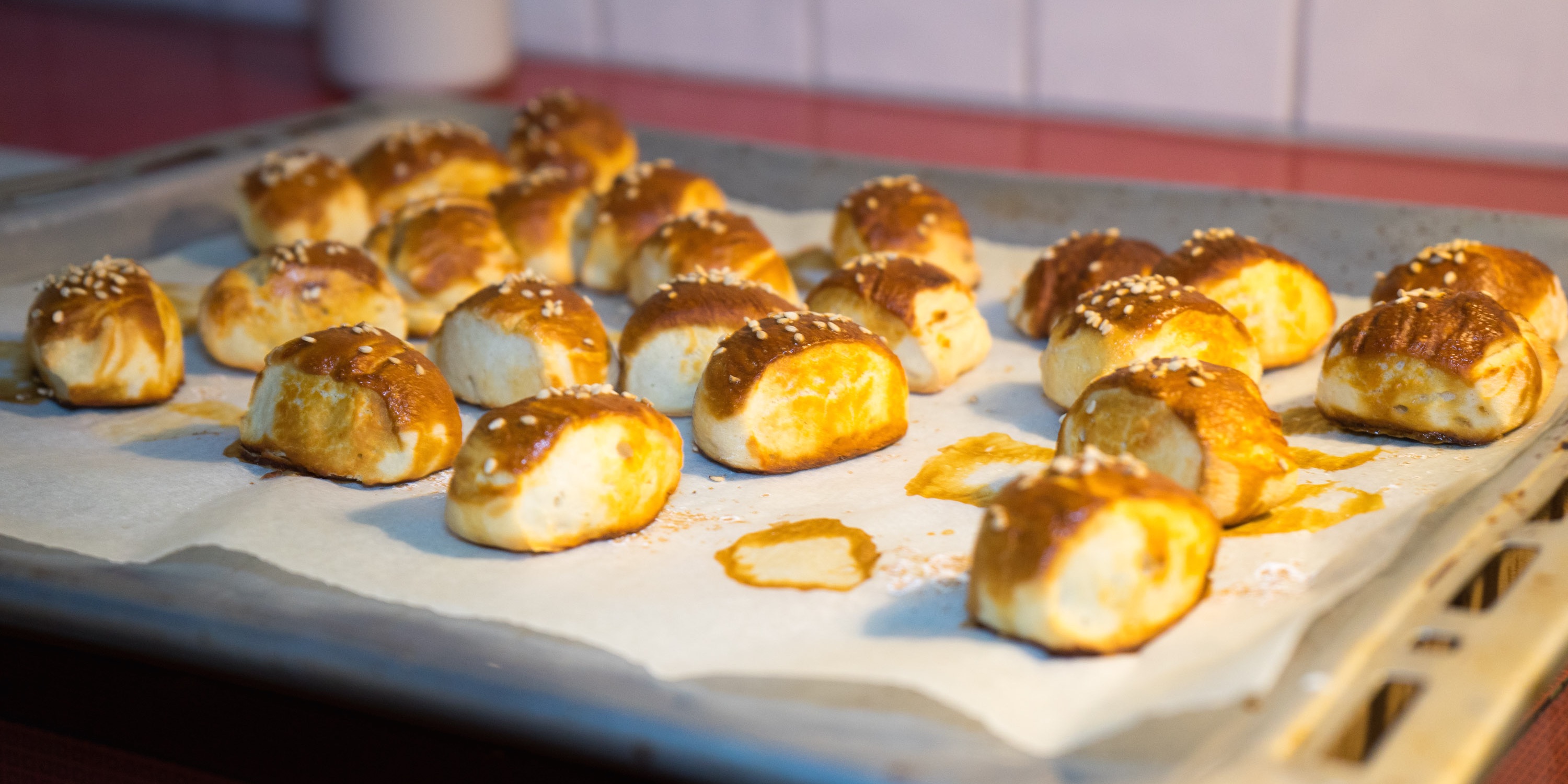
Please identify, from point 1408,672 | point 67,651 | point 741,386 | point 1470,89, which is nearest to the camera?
point 1408,672

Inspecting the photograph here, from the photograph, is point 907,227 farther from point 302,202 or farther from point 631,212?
point 302,202

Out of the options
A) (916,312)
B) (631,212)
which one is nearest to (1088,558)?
(916,312)

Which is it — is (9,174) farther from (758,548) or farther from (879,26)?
(758,548)

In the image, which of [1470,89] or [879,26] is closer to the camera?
[1470,89]

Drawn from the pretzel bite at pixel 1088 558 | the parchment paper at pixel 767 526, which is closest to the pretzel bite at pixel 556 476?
the parchment paper at pixel 767 526

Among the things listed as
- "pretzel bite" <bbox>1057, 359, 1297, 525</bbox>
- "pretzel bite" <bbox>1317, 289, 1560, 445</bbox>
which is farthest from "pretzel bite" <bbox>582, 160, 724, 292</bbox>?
"pretzel bite" <bbox>1317, 289, 1560, 445</bbox>

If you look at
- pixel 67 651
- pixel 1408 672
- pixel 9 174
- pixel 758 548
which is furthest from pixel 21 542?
pixel 9 174

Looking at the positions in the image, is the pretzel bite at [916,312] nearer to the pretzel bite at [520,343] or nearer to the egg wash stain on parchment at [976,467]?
the egg wash stain on parchment at [976,467]
